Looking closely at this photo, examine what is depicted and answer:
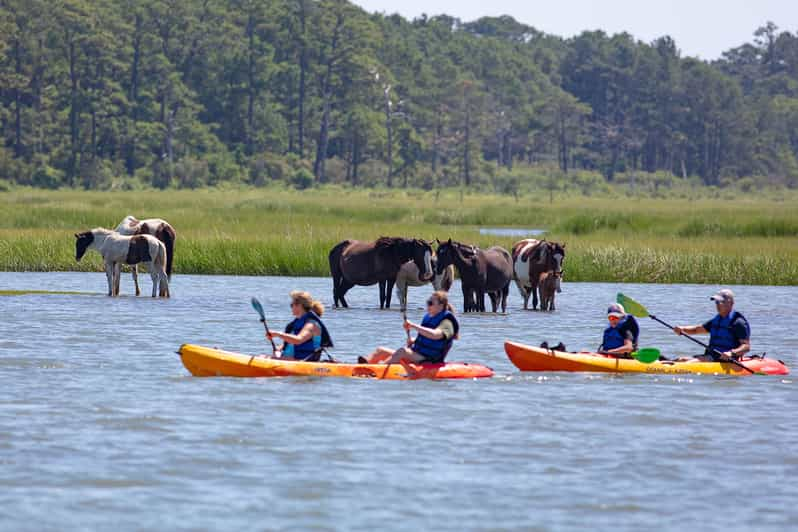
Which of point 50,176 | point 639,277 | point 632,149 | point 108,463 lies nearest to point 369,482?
point 108,463

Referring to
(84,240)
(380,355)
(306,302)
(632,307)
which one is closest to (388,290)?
(84,240)

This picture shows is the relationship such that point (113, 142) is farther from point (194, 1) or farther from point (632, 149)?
point (632, 149)

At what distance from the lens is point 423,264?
26.6 m

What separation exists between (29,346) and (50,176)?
221 feet

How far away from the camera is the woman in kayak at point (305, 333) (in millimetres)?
16703

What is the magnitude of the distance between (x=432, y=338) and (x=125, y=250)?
44.6 feet

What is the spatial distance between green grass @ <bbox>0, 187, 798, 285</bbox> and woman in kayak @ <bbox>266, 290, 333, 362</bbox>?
1857 cm

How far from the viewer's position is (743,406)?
16.4 m

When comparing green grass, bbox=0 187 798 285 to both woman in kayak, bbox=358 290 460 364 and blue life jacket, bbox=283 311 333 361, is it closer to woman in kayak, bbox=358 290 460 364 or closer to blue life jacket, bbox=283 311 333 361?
woman in kayak, bbox=358 290 460 364

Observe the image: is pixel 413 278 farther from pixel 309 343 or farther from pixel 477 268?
pixel 309 343

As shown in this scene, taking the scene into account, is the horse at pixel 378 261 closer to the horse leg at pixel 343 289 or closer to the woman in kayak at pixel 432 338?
the horse leg at pixel 343 289

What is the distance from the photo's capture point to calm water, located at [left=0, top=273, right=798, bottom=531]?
10953mm

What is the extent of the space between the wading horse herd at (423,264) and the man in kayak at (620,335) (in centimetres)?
792

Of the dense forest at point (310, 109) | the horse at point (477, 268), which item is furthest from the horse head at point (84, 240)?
the dense forest at point (310, 109)
